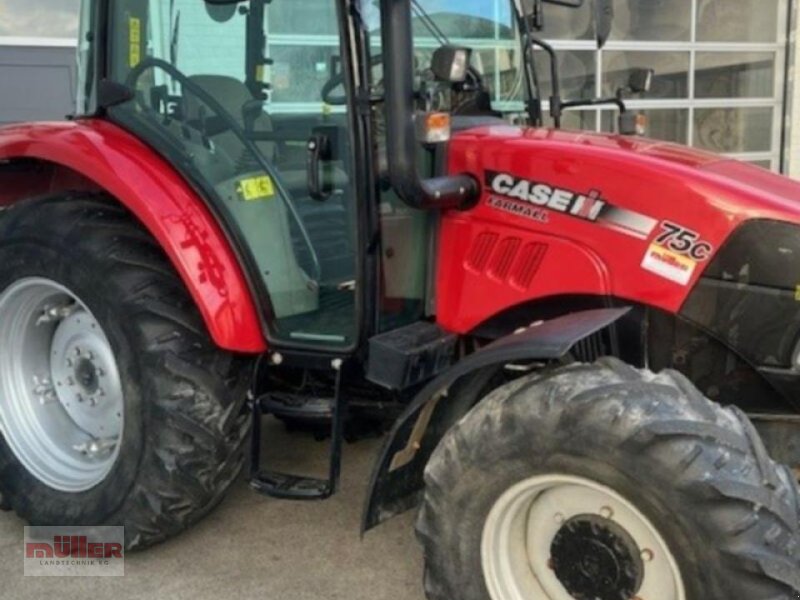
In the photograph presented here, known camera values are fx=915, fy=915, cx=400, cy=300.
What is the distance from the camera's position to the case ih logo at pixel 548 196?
2482mm

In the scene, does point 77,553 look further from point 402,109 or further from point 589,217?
point 589,217

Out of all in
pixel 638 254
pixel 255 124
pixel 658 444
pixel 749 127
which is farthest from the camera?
pixel 749 127

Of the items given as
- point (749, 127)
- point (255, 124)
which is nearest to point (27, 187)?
point (255, 124)

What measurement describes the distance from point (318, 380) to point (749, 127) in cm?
775

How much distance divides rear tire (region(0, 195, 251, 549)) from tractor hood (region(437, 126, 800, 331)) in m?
0.79

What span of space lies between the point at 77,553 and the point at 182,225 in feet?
3.89

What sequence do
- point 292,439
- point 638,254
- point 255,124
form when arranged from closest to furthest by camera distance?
point 638,254
point 255,124
point 292,439

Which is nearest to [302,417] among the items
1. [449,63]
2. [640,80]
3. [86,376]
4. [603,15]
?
[86,376]

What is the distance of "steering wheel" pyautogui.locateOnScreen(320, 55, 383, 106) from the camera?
260 cm

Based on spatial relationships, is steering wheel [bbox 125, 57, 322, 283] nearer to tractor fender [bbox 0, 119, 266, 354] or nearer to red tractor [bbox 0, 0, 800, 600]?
red tractor [bbox 0, 0, 800, 600]

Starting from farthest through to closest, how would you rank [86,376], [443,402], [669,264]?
[86,376] → [443,402] → [669,264]

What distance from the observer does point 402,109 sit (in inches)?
97.5

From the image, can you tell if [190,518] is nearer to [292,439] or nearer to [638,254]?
[292,439]

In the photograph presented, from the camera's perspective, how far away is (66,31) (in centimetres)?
652
